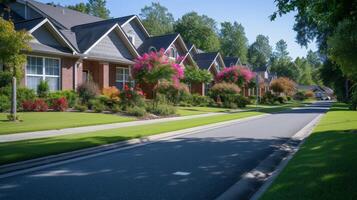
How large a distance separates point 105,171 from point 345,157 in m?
5.70

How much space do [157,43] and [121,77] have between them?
782 centimetres

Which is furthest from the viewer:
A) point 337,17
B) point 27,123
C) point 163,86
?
point 163,86

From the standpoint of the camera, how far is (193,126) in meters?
18.6

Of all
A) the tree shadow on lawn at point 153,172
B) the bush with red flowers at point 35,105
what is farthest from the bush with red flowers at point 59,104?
the tree shadow on lawn at point 153,172

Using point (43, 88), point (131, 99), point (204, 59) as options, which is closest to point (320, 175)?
point (131, 99)

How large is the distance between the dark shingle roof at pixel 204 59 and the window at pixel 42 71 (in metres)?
25.9

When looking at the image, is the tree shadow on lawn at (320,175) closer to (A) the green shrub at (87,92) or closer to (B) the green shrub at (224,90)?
(A) the green shrub at (87,92)

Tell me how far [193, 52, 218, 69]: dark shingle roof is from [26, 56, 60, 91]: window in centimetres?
2590

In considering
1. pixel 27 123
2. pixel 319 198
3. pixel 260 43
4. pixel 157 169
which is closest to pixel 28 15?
pixel 27 123

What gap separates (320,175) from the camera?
7.32 m

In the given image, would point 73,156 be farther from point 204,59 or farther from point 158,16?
point 158,16

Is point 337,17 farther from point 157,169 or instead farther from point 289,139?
point 289,139

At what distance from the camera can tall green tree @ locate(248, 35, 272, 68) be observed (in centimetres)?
14112

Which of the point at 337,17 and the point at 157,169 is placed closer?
the point at 337,17
